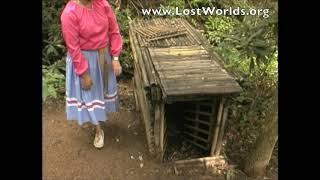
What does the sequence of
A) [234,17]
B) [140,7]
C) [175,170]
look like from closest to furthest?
1. [234,17]
2. [175,170]
3. [140,7]

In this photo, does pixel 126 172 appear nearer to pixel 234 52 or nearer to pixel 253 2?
pixel 234 52

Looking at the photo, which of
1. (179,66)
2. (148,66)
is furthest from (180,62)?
(148,66)

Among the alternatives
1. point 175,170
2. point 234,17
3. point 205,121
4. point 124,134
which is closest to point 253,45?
point 234,17

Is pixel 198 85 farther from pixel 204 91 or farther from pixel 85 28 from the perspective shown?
pixel 85 28

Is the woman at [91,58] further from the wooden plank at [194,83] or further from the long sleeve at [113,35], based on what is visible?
the wooden plank at [194,83]

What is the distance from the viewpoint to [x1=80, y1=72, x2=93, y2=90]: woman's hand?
2205 mm

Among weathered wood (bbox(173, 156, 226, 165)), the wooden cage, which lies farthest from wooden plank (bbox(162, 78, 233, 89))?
weathered wood (bbox(173, 156, 226, 165))

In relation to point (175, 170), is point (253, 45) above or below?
above

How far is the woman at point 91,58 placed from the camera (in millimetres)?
2090

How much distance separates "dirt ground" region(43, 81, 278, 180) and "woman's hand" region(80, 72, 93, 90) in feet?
0.95

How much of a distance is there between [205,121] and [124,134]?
0.47 m

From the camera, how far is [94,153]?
2418 mm

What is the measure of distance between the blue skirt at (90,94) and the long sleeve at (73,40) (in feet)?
0.15

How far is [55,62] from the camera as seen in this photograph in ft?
7.21
